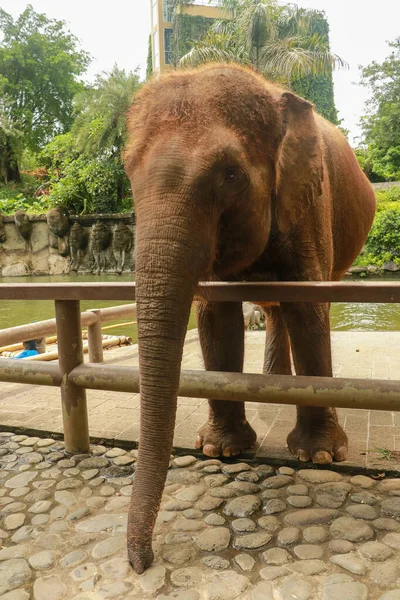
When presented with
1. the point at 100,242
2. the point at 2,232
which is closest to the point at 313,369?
the point at 100,242

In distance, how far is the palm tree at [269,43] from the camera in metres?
22.7

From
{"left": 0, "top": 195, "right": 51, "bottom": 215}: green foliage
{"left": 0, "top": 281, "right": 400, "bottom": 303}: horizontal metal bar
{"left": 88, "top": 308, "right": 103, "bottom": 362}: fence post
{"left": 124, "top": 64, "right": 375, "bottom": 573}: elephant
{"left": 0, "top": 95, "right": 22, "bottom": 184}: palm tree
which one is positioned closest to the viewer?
{"left": 124, "top": 64, "right": 375, "bottom": 573}: elephant

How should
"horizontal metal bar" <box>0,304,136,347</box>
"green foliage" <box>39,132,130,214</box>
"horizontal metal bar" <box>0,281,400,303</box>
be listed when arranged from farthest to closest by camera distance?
"green foliage" <box>39,132,130,214</box>, "horizontal metal bar" <box>0,304,136,347</box>, "horizontal metal bar" <box>0,281,400,303</box>

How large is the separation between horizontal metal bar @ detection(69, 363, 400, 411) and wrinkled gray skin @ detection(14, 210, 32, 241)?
24.2 meters

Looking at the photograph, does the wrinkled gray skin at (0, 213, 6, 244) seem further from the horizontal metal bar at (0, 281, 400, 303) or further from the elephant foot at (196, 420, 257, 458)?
the elephant foot at (196, 420, 257, 458)

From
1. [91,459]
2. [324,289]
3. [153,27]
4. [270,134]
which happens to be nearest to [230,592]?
[324,289]

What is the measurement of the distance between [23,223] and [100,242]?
404 centimetres

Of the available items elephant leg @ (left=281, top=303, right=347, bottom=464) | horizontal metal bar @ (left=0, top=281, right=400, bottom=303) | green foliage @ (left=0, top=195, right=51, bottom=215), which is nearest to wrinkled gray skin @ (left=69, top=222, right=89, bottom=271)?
green foliage @ (left=0, top=195, right=51, bottom=215)

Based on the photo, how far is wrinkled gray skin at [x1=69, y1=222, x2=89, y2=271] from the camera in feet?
81.7

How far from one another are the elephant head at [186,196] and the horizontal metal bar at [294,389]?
591mm

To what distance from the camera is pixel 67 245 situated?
998 inches

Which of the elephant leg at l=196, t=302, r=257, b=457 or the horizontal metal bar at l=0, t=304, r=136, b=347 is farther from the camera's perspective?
the horizontal metal bar at l=0, t=304, r=136, b=347

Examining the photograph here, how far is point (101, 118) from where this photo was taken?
26469 millimetres

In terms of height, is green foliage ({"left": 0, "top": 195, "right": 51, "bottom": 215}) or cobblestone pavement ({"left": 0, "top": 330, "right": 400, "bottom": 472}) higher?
green foliage ({"left": 0, "top": 195, "right": 51, "bottom": 215})
